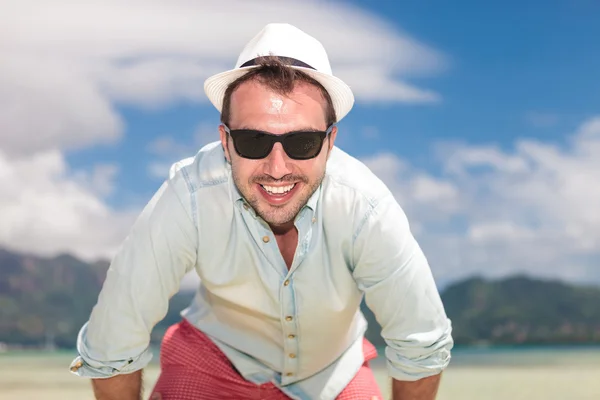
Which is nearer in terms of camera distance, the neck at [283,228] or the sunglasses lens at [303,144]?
the sunglasses lens at [303,144]

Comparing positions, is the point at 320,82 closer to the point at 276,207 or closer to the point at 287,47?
the point at 287,47

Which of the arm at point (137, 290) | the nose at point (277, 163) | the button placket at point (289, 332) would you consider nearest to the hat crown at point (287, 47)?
the nose at point (277, 163)

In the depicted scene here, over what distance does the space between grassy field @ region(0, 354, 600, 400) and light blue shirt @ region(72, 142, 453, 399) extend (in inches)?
151

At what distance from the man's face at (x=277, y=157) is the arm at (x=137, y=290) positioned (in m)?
0.23

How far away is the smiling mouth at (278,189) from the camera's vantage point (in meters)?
2.47

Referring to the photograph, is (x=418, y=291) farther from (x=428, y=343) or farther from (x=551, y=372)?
(x=551, y=372)

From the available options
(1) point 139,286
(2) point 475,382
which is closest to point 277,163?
(1) point 139,286

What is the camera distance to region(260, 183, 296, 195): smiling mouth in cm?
247

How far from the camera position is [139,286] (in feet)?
8.01

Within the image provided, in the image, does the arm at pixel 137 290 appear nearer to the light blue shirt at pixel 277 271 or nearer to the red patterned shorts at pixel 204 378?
the light blue shirt at pixel 277 271

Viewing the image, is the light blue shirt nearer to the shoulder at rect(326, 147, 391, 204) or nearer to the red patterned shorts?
the shoulder at rect(326, 147, 391, 204)

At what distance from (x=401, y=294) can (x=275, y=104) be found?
30.1 inches

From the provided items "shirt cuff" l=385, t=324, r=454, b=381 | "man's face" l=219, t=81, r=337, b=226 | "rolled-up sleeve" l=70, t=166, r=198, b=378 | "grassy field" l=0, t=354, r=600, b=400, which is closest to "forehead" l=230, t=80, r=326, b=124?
"man's face" l=219, t=81, r=337, b=226

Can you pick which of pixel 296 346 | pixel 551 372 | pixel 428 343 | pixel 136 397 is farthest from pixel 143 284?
pixel 551 372
